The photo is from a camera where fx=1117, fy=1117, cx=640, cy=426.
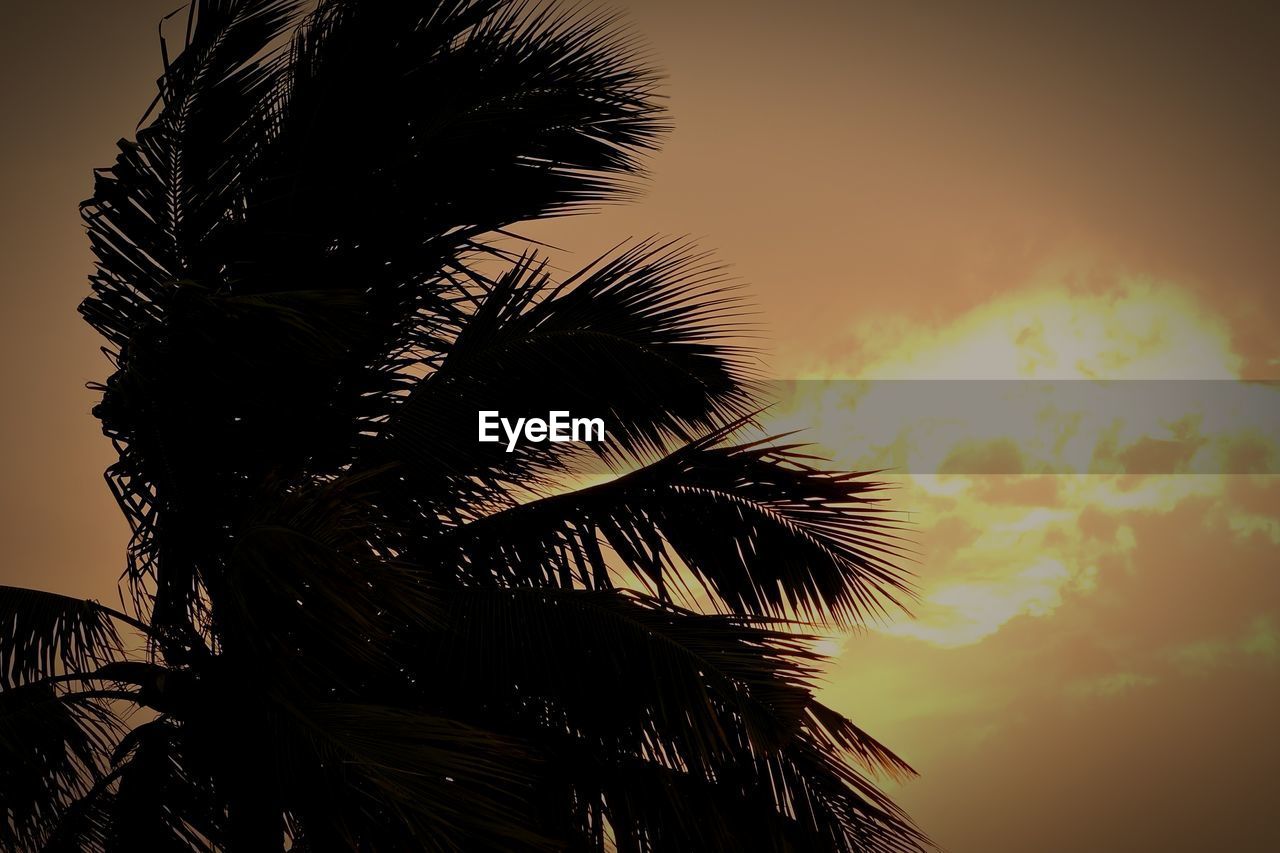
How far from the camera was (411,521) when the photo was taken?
19.9 feet

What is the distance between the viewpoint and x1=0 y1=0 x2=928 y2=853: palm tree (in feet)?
13.9

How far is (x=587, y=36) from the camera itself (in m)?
7.05

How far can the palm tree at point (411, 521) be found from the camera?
425cm

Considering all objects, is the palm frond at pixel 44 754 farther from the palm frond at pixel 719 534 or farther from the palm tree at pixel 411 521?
the palm frond at pixel 719 534

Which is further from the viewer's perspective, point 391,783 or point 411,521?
point 411,521

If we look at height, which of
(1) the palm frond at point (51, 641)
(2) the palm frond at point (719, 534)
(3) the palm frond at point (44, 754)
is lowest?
(3) the palm frond at point (44, 754)

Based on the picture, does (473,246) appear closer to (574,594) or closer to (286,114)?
(286,114)

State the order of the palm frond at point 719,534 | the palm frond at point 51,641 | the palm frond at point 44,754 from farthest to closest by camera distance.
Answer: the palm frond at point 719,534 → the palm frond at point 51,641 → the palm frond at point 44,754

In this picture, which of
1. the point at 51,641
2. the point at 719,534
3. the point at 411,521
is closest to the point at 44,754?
the point at 51,641

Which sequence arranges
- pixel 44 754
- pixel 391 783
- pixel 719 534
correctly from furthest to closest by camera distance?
pixel 719 534 → pixel 44 754 → pixel 391 783

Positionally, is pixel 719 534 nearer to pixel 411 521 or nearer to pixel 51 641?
pixel 411 521

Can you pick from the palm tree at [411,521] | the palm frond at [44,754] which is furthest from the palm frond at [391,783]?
the palm frond at [44,754]

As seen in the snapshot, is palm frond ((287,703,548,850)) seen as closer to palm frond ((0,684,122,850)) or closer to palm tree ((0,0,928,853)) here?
palm tree ((0,0,928,853))

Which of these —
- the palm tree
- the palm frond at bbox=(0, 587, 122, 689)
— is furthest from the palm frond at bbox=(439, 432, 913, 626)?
the palm frond at bbox=(0, 587, 122, 689)
